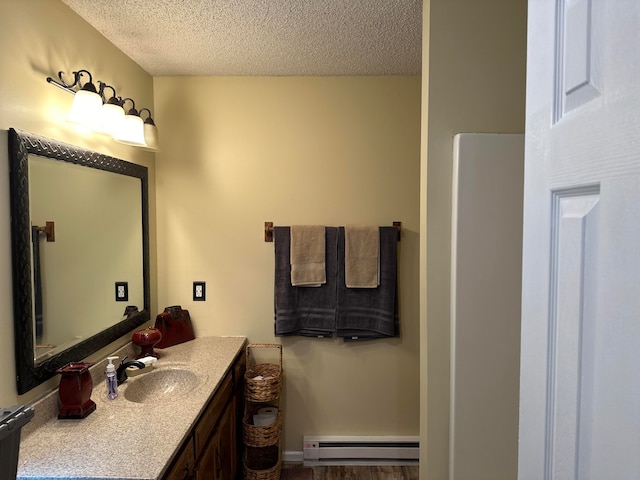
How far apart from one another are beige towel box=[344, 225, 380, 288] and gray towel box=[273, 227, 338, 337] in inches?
3.3

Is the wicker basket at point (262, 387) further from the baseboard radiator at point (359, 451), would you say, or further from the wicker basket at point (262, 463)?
the baseboard radiator at point (359, 451)

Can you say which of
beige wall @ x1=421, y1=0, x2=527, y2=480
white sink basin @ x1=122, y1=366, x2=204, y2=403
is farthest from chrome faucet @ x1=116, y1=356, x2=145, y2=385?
beige wall @ x1=421, y1=0, x2=527, y2=480

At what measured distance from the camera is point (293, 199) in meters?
2.42

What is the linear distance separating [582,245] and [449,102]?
110cm

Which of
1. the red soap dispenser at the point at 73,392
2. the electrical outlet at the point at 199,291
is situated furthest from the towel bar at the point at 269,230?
the red soap dispenser at the point at 73,392

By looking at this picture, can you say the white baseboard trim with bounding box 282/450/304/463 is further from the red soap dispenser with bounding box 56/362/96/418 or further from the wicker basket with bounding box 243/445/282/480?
the red soap dispenser with bounding box 56/362/96/418

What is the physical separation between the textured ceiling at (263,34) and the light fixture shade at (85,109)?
0.39m

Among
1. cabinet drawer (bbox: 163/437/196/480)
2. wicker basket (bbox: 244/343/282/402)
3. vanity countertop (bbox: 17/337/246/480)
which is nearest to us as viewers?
vanity countertop (bbox: 17/337/246/480)

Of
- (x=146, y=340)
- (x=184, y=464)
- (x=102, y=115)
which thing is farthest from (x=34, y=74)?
(x=184, y=464)

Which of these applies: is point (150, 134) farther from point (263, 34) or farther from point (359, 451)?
point (359, 451)

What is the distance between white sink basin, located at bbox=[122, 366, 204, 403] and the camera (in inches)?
72.2

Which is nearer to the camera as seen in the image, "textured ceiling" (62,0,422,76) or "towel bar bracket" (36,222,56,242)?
"towel bar bracket" (36,222,56,242)

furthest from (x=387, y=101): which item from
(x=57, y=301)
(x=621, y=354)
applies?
(x=621, y=354)

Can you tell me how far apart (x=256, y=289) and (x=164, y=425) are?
44.4 inches
